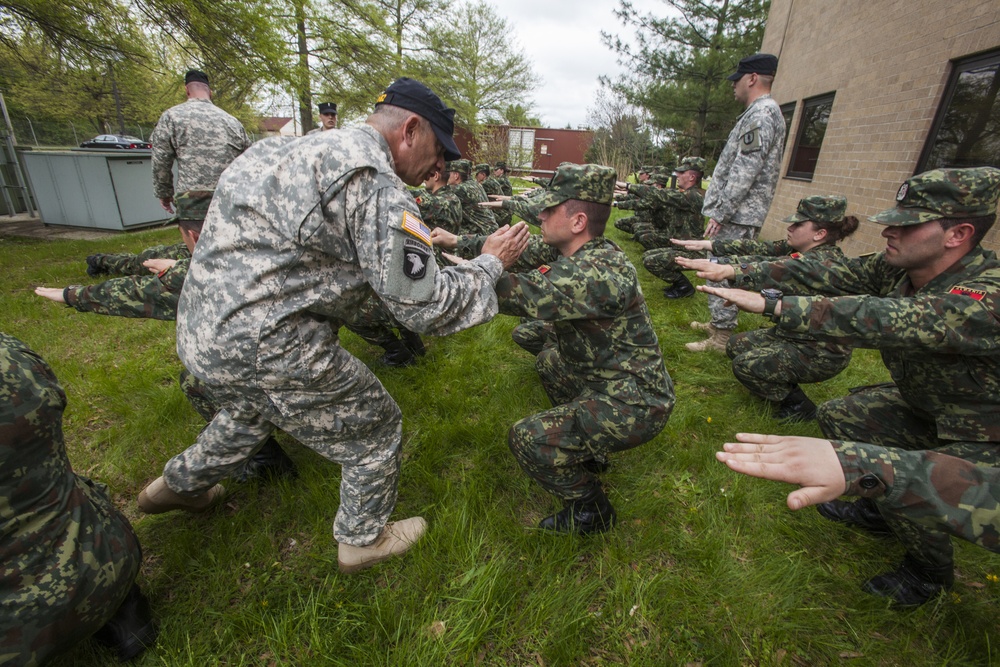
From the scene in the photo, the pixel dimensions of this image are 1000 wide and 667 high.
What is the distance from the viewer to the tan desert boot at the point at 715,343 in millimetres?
4430

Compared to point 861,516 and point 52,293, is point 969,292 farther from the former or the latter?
point 52,293

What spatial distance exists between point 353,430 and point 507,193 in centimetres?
977

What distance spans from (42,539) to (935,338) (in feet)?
10.7

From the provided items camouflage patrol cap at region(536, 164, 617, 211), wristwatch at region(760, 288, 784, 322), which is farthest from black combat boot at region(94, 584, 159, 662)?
wristwatch at region(760, 288, 784, 322)

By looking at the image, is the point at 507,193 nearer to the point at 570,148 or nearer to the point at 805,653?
the point at 805,653

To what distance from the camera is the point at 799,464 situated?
1.35 meters

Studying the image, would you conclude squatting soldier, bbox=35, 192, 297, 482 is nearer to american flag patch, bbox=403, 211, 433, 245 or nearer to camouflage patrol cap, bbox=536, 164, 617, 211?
american flag patch, bbox=403, 211, 433, 245

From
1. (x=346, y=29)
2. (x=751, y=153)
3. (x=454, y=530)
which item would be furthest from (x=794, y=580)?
(x=346, y=29)

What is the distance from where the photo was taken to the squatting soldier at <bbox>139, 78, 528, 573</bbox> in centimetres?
150

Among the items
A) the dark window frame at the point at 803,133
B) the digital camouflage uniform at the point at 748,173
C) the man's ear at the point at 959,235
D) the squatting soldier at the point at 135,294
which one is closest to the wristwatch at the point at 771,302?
the man's ear at the point at 959,235

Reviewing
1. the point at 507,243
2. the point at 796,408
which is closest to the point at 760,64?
the point at 796,408

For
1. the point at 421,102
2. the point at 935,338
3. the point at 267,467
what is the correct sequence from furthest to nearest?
the point at 267,467 < the point at 935,338 < the point at 421,102

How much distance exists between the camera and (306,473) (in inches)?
98.7

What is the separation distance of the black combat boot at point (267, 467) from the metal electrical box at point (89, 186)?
8.61 metres
